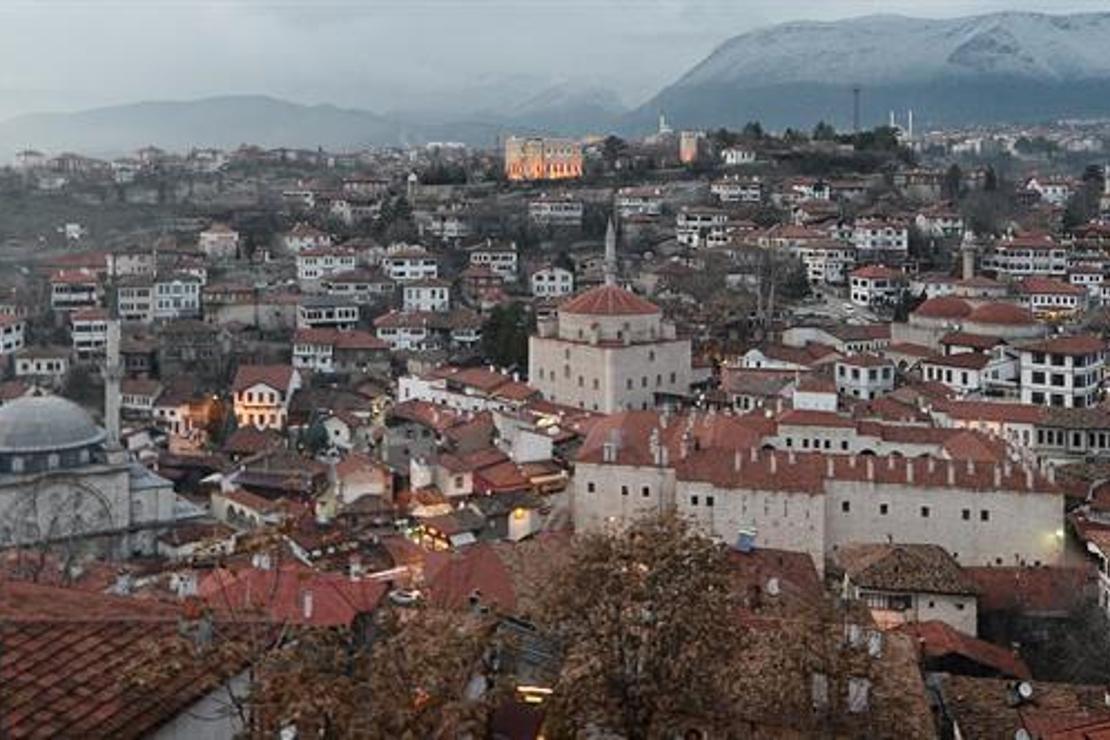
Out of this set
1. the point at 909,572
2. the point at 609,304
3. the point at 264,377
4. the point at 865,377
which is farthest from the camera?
the point at 264,377

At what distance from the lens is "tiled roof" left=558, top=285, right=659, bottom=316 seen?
123ft

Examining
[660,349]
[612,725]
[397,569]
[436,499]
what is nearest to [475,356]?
[660,349]

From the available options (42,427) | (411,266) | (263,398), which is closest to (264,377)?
(263,398)

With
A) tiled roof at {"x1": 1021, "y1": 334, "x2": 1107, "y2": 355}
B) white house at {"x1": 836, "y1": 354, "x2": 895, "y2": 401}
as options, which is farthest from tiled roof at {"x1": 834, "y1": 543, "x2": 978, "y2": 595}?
white house at {"x1": 836, "y1": 354, "x2": 895, "y2": 401}

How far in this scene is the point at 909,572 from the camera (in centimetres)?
1953

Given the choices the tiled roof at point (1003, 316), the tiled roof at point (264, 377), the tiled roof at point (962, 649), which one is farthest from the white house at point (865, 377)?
the tiled roof at point (962, 649)

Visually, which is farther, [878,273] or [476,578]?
[878,273]

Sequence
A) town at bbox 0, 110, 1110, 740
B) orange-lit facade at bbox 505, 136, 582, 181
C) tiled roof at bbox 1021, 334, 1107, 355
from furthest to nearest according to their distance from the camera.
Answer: orange-lit facade at bbox 505, 136, 582, 181
tiled roof at bbox 1021, 334, 1107, 355
town at bbox 0, 110, 1110, 740

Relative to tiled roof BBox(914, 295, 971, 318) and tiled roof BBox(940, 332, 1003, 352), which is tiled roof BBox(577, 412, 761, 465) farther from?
tiled roof BBox(914, 295, 971, 318)

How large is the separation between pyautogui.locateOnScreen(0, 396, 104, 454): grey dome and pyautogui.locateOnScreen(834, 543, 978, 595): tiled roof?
53.5 feet

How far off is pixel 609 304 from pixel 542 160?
4574 cm

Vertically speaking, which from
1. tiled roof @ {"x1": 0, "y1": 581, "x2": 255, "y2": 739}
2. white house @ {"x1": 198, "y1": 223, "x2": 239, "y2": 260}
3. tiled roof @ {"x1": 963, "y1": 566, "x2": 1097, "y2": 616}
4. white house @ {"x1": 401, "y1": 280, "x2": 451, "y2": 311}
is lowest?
tiled roof @ {"x1": 963, "y1": 566, "x2": 1097, "y2": 616}

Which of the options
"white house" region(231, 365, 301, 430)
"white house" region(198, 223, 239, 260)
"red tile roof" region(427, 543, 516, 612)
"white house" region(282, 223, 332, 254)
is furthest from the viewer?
"white house" region(198, 223, 239, 260)

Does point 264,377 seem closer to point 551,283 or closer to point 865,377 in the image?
point 865,377
